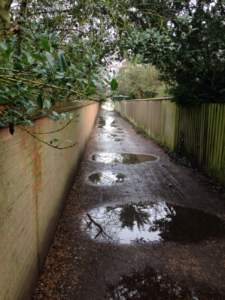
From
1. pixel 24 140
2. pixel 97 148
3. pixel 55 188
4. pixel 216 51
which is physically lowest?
pixel 97 148

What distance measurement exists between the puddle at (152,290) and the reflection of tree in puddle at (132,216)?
108cm

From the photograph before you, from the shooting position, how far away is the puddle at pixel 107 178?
568cm

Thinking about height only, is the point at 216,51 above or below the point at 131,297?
above

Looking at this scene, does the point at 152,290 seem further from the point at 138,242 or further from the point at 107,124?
the point at 107,124

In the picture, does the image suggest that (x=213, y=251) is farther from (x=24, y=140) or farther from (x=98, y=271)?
(x=24, y=140)

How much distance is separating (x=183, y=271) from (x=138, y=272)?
0.53 metres

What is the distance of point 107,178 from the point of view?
597cm

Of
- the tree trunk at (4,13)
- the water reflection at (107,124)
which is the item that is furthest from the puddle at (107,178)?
the water reflection at (107,124)

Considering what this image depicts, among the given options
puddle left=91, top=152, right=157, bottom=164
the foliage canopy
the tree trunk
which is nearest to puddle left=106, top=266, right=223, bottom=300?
the tree trunk

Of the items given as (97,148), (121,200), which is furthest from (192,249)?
(97,148)

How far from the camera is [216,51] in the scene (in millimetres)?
6000

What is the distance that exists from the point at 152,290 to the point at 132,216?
5.34 feet

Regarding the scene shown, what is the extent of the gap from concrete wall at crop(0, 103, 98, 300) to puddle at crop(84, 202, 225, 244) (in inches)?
37.0

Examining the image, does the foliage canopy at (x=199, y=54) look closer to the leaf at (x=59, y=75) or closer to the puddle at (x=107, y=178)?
the puddle at (x=107, y=178)
